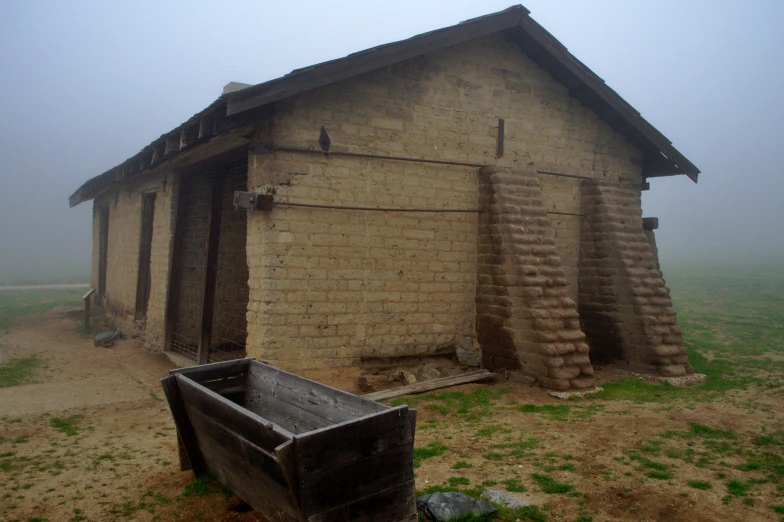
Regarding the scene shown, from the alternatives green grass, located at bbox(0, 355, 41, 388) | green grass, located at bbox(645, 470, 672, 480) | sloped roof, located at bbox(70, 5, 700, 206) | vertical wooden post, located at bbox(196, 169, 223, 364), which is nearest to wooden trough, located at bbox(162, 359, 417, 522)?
green grass, located at bbox(645, 470, 672, 480)

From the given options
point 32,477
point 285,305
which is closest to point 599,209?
point 285,305

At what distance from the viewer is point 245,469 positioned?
12.3 feet

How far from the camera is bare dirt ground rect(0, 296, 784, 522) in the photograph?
4266 millimetres

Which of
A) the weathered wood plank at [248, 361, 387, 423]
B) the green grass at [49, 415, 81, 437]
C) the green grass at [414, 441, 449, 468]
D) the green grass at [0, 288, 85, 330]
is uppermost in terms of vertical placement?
the weathered wood plank at [248, 361, 387, 423]

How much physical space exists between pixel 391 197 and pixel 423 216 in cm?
59

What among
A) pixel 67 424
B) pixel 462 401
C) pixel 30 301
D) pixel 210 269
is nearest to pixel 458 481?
pixel 462 401

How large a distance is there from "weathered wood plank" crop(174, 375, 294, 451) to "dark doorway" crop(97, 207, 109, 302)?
14070mm

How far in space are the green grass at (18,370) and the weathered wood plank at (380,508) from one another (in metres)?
7.81

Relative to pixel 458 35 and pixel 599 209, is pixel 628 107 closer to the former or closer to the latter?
pixel 599 209

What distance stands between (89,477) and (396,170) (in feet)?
17.4

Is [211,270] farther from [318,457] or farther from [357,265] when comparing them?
[318,457]

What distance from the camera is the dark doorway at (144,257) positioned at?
1234 cm

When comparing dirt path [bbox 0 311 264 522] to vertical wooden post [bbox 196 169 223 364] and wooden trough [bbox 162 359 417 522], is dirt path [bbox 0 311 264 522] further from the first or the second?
vertical wooden post [bbox 196 169 223 364]

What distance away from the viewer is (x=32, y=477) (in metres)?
5.02
